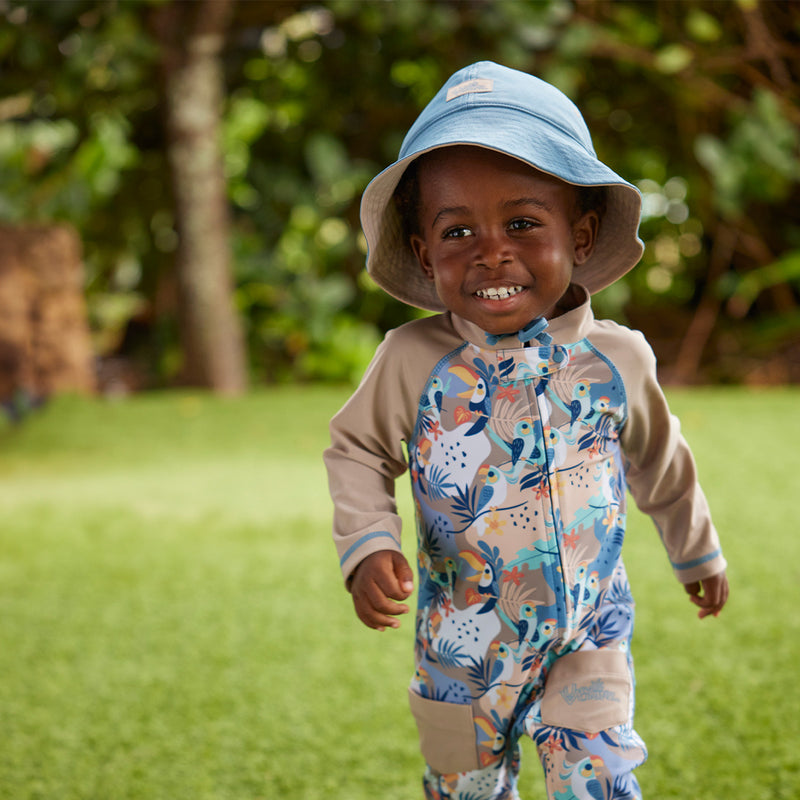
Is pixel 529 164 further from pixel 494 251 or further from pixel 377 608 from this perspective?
pixel 377 608

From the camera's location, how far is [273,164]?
17.1 feet

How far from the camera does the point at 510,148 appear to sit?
0.98 m

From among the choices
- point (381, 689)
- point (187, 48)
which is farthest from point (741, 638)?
point (187, 48)

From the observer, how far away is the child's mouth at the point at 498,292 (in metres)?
1.05

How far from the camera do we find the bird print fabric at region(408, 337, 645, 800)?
109 centimetres

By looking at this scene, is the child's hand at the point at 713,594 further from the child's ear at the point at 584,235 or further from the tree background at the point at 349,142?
the tree background at the point at 349,142

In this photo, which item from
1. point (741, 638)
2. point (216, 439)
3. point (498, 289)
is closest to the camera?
point (498, 289)

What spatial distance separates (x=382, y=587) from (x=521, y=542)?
0.18m

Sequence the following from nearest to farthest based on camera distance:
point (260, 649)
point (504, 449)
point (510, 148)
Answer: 1. point (510, 148)
2. point (504, 449)
3. point (260, 649)

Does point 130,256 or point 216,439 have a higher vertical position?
point 130,256

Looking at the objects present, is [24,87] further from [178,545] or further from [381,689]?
[381,689]

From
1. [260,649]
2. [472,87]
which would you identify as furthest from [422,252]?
[260,649]

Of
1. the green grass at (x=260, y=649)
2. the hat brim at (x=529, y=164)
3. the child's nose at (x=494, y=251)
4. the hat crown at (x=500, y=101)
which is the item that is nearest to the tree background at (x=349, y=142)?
the green grass at (x=260, y=649)

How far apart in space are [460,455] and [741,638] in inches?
42.4
